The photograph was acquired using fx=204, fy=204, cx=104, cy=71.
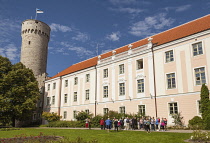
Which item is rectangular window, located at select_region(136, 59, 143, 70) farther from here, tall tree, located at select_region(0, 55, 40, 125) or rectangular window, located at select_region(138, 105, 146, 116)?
tall tree, located at select_region(0, 55, 40, 125)

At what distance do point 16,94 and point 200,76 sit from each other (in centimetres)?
2813

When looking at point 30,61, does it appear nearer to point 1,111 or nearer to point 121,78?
point 1,111

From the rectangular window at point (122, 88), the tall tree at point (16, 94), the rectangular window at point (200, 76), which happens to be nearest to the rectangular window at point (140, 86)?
the rectangular window at point (122, 88)

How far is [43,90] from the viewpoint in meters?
45.9

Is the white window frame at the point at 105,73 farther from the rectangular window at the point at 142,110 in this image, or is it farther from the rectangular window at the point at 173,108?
the rectangular window at the point at 173,108

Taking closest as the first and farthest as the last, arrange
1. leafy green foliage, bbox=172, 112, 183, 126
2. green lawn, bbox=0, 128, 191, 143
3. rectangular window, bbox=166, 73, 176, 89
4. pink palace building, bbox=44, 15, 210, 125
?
green lawn, bbox=0, 128, 191, 143
leafy green foliage, bbox=172, 112, 183, 126
pink palace building, bbox=44, 15, 210, 125
rectangular window, bbox=166, 73, 176, 89

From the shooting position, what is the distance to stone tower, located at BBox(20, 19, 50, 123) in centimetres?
4912

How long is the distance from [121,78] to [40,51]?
2878 centimetres

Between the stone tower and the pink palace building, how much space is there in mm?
16864

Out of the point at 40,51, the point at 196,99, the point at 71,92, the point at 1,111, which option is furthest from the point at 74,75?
the point at 196,99

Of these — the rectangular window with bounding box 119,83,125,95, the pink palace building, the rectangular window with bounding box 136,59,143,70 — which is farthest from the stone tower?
the rectangular window with bounding box 136,59,143,70

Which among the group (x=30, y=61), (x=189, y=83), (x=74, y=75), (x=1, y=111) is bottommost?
(x=1, y=111)

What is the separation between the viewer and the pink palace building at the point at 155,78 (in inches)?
853

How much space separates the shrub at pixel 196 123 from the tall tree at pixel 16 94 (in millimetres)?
25538
